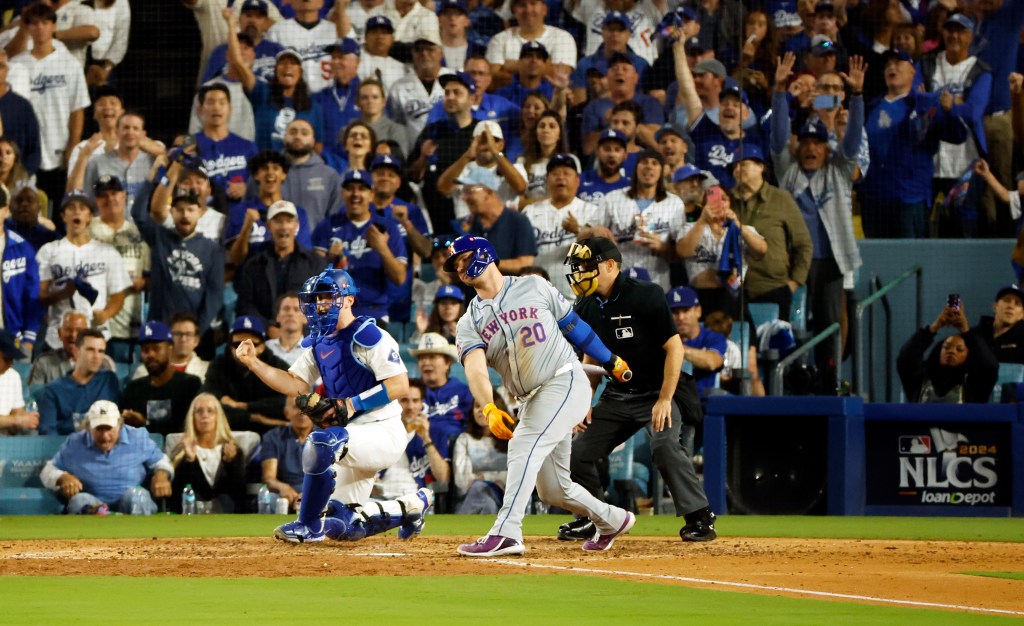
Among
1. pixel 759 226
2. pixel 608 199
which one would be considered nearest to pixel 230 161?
pixel 608 199

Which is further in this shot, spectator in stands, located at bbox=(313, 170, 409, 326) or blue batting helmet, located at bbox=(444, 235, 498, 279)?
spectator in stands, located at bbox=(313, 170, 409, 326)

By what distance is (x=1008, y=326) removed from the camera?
12586 millimetres

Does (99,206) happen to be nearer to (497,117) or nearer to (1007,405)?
(497,117)

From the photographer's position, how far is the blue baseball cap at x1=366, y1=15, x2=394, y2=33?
1548 cm

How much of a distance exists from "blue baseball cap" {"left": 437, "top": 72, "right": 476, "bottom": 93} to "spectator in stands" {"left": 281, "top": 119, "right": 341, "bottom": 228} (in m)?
1.42

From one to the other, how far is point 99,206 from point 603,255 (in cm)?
756

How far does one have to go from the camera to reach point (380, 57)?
15.5m

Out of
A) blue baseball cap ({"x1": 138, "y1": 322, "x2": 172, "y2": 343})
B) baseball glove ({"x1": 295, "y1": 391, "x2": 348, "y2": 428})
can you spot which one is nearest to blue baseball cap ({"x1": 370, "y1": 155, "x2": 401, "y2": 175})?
blue baseball cap ({"x1": 138, "y1": 322, "x2": 172, "y2": 343})

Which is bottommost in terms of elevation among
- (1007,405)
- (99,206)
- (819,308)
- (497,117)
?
(1007,405)

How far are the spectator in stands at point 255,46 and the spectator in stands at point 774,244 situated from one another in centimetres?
524

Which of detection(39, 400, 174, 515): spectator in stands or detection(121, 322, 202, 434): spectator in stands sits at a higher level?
detection(121, 322, 202, 434): spectator in stands

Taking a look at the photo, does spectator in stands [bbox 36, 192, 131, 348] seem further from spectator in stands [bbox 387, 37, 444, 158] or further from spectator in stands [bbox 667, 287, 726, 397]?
spectator in stands [bbox 667, 287, 726, 397]

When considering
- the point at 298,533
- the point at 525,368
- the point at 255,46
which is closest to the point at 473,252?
the point at 525,368

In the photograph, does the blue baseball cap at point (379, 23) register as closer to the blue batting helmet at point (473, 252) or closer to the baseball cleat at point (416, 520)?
the baseball cleat at point (416, 520)
